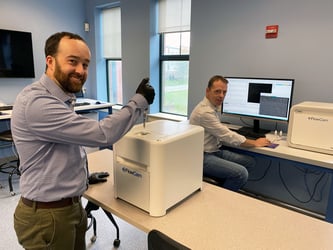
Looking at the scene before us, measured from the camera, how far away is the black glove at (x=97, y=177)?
4.98 feet

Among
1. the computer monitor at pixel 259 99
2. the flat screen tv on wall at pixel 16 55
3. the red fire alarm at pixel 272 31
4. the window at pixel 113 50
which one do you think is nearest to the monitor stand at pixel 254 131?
the computer monitor at pixel 259 99

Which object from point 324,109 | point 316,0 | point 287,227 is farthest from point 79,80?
point 316,0

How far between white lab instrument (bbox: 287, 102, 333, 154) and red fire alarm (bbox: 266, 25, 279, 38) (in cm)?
88

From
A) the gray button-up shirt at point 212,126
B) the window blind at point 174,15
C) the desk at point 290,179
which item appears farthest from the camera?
the window blind at point 174,15

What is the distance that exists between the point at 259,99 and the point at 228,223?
1.67m

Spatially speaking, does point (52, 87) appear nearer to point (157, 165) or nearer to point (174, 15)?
point (157, 165)

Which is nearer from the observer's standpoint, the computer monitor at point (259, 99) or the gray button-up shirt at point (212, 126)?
the gray button-up shirt at point (212, 126)

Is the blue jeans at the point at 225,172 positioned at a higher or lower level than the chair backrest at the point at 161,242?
lower

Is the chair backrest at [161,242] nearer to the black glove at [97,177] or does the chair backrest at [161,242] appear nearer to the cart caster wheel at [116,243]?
the black glove at [97,177]

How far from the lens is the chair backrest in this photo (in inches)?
31.7

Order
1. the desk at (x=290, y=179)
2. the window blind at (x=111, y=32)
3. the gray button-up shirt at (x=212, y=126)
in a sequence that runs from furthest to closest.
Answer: the window blind at (x=111, y=32), the gray button-up shirt at (x=212, y=126), the desk at (x=290, y=179)

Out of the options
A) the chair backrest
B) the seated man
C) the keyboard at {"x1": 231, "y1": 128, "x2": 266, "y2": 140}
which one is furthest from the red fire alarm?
the chair backrest

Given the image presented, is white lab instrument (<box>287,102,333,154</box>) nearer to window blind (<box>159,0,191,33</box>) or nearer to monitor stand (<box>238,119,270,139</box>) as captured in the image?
monitor stand (<box>238,119,270,139</box>)

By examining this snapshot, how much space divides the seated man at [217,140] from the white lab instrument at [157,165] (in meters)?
0.84
